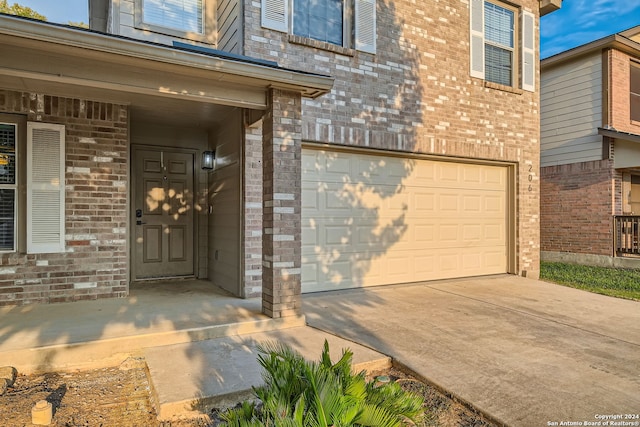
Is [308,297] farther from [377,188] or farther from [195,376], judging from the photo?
[195,376]

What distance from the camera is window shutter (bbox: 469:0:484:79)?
7199 millimetres

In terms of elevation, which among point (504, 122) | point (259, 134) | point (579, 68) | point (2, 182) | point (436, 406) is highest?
point (579, 68)

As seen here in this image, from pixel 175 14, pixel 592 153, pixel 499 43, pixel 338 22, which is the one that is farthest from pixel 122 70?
pixel 592 153

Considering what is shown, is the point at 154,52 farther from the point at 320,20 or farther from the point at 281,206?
the point at 320,20

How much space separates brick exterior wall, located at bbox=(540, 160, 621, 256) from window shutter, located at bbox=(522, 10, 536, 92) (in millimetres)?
3370

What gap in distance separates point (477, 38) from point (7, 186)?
24.0 ft

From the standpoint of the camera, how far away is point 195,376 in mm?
2953

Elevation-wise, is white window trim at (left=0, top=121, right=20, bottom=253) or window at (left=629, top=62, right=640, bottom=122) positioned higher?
window at (left=629, top=62, right=640, bottom=122)

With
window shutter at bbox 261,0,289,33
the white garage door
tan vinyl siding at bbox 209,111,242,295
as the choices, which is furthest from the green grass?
window shutter at bbox 261,0,289,33

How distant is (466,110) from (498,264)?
292cm

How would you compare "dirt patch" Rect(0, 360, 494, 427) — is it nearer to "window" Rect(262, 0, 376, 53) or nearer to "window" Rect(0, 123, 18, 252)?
"window" Rect(0, 123, 18, 252)

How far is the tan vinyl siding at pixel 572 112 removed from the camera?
9891 millimetres

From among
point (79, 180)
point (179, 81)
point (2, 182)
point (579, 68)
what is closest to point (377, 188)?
point (179, 81)

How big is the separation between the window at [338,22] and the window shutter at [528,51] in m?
3.40
